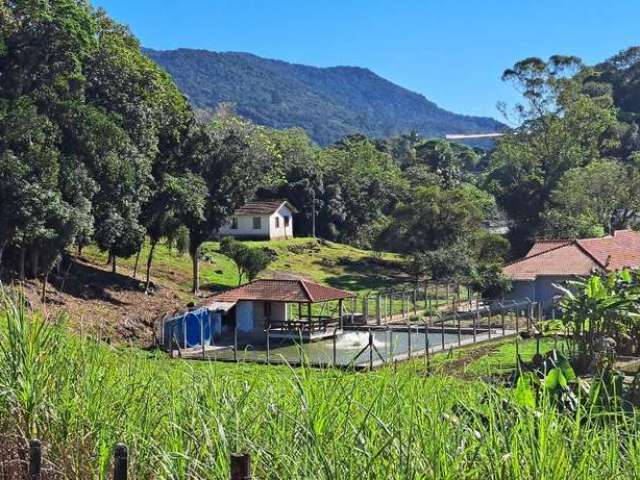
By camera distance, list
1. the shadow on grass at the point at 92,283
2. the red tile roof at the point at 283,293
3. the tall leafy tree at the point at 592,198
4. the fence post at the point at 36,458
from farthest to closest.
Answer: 1. the tall leafy tree at the point at 592,198
2. the shadow on grass at the point at 92,283
3. the red tile roof at the point at 283,293
4. the fence post at the point at 36,458

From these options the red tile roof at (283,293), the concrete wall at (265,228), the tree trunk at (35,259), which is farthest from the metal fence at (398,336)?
the concrete wall at (265,228)

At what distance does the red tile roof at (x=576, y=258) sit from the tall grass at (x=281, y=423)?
104ft

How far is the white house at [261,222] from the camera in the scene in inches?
2175

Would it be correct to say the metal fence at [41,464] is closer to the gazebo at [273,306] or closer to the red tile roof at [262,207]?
the gazebo at [273,306]

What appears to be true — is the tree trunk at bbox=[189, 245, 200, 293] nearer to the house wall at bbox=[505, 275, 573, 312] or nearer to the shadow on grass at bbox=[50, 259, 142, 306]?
the shadow on grass at bbox=[50, 259, 142, 306]

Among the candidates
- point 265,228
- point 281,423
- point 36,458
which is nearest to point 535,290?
point 265,228

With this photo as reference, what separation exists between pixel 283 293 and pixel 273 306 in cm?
113

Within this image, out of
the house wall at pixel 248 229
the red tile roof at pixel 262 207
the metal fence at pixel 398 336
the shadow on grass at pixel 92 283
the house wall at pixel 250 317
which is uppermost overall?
the red tile roof at pixel 262 207

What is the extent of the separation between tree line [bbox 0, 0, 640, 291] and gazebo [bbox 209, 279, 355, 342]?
4.93 metres

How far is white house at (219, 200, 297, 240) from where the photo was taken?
181 feet

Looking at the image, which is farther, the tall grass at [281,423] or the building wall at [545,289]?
the building wall at [545,289]

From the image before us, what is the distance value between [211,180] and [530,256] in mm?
14544

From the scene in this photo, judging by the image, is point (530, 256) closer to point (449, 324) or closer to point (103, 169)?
point (449, 324)

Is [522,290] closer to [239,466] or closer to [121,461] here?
[121,461]
